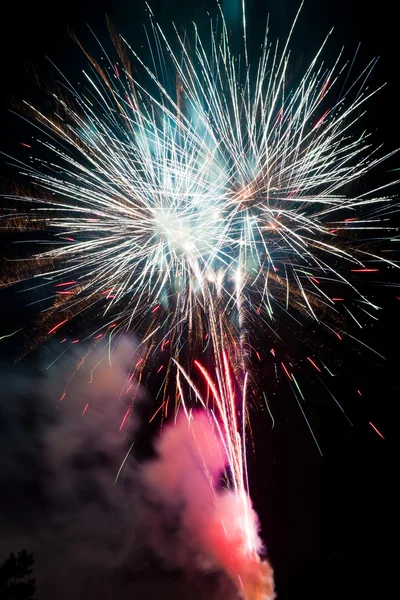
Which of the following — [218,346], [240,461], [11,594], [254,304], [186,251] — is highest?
[186,251]

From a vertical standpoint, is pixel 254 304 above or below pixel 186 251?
below

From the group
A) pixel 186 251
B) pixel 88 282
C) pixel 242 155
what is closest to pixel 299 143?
pixel 242 155

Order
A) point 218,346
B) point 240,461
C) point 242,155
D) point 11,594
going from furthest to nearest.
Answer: point 11,594
point 218,346
point 240,461
point 242,155

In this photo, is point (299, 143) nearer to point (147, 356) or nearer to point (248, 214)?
point (248, 214)

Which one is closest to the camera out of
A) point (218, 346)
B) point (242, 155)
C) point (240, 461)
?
point (242, 155)

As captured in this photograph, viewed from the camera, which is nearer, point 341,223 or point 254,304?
point 341,223

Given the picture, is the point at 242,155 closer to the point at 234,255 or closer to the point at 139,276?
the point at 234,255
